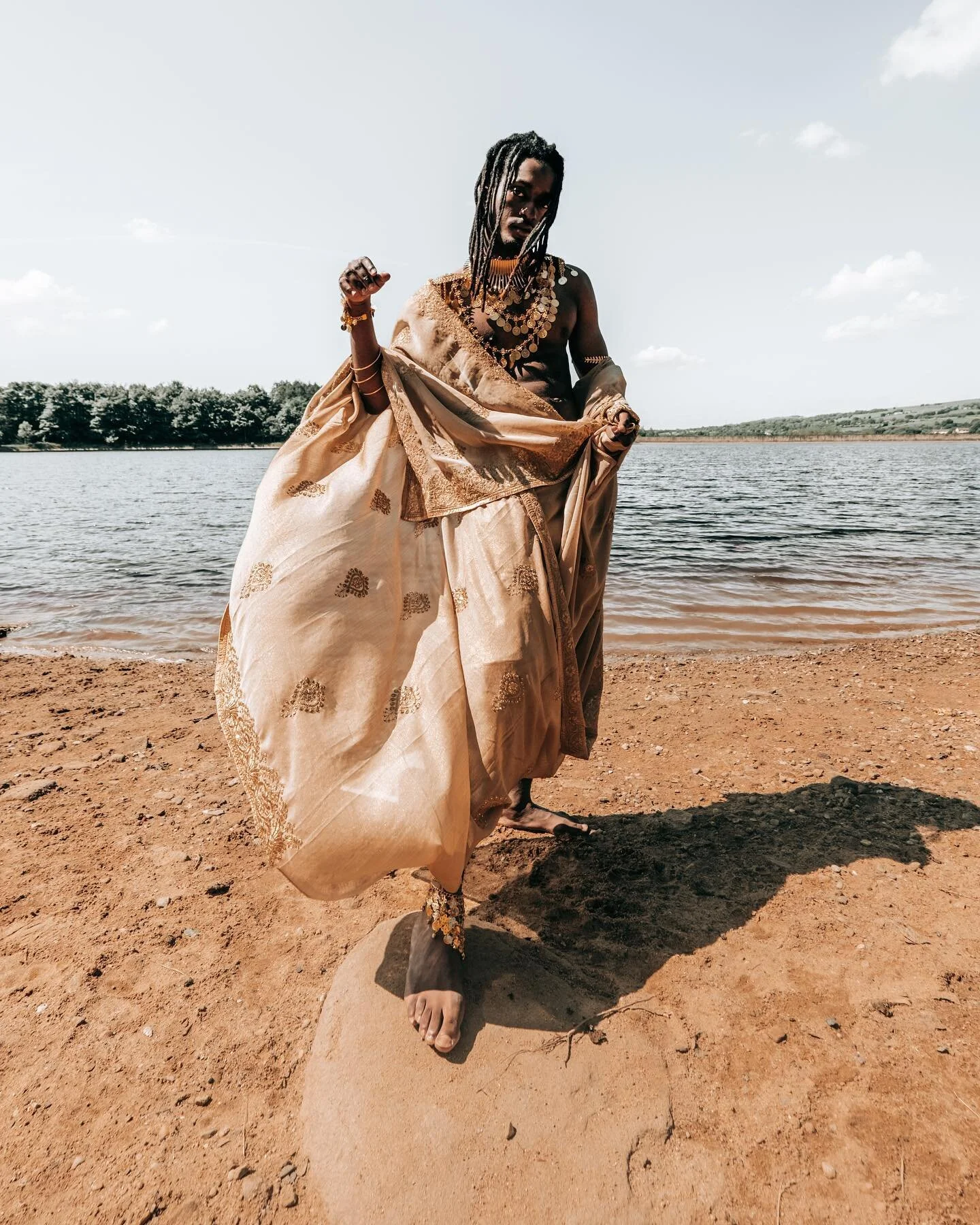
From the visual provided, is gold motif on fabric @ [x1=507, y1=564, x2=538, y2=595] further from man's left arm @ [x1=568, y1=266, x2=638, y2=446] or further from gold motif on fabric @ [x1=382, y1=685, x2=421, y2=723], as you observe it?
man's left arm @ [x1=568, y1=266, x2=638, y2=446]

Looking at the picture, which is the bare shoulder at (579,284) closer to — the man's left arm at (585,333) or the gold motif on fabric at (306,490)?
the man's left arm at (585,333)

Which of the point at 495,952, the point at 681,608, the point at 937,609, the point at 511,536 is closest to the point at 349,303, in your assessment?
the point at 511,536

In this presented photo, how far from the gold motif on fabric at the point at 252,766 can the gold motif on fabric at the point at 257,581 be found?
0.60 feet

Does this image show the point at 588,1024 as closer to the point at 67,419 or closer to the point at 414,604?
Answer: the point at 414,604

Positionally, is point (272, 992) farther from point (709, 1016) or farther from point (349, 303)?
point (349, 303)

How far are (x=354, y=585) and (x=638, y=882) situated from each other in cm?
174

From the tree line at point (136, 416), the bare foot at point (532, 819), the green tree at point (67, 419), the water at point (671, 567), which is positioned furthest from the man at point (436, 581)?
the green tree at point (67, 419)

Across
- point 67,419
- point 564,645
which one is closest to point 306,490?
point 564,645

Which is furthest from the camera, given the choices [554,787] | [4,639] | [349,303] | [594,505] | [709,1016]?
[4,639]

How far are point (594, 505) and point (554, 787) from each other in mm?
1800

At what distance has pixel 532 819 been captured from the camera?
327 centimetres

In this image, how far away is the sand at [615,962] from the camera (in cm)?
172

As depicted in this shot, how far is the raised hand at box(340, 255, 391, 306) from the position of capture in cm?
228

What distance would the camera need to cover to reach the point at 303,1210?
5.41 feet
